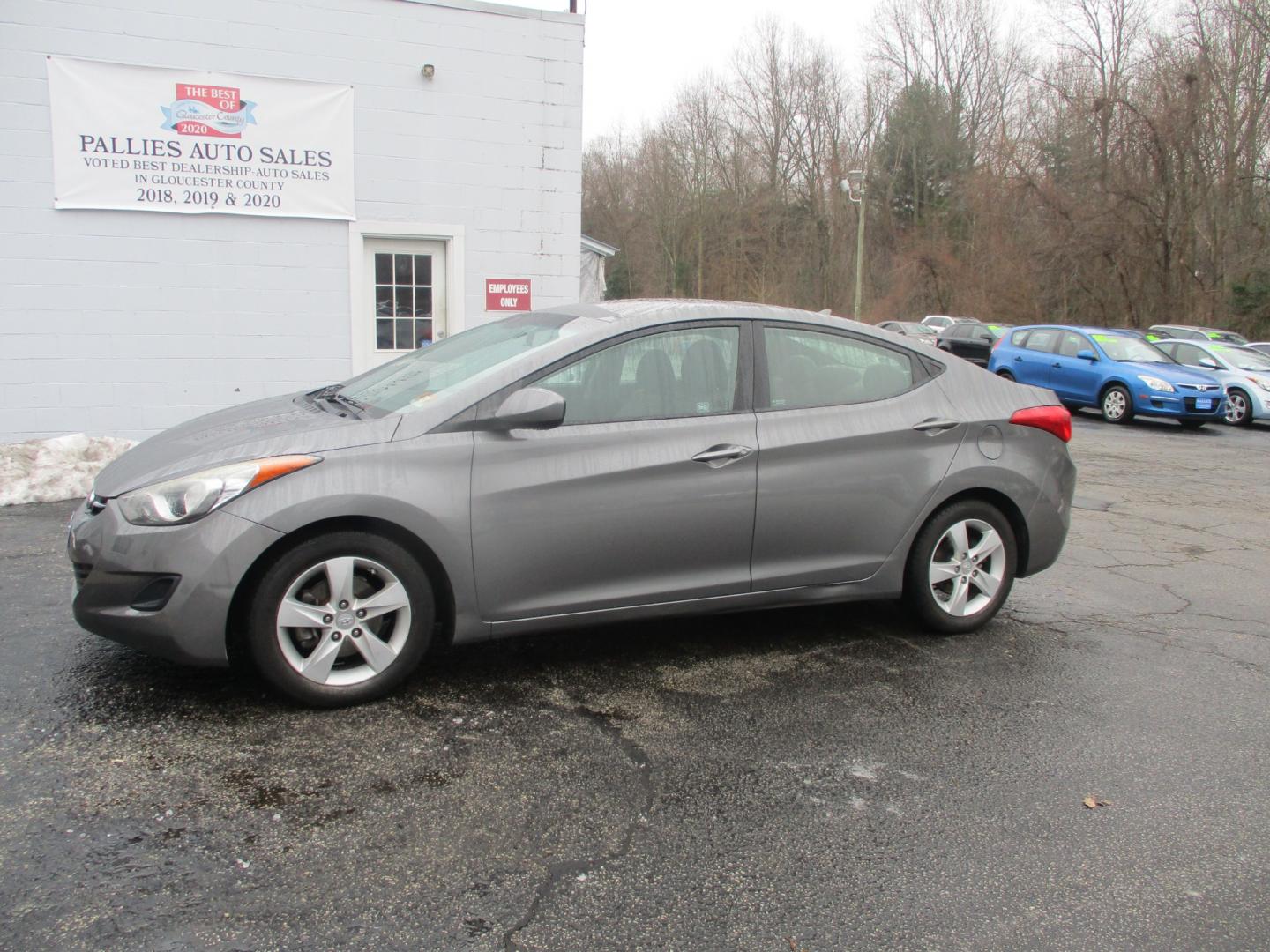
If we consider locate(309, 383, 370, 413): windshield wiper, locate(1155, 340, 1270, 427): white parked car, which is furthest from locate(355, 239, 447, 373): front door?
locate(1155, 340, 1270, 427): white parked car

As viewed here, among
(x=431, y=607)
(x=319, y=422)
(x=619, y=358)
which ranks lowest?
(x=431, y=607)

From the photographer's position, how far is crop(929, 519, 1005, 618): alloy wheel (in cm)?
467

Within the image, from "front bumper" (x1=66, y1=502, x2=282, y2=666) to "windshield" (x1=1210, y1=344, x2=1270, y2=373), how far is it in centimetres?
1851

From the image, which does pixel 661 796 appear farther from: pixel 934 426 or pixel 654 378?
pixel 934 426

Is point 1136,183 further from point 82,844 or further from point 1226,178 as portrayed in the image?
point 82,844

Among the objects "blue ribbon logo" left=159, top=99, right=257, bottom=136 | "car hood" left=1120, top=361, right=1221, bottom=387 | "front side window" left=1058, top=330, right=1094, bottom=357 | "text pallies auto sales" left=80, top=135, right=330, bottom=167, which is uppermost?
"blue ribbon logo" left=159, top=99, right=257, bottom=136

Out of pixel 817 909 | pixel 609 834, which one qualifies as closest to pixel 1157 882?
pixel 817 909

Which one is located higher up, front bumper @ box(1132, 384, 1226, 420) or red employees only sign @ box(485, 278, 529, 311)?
red employees only sign @ box(485, 278, 529, 311)

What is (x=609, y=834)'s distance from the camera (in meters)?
2.91

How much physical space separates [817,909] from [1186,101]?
35.5m

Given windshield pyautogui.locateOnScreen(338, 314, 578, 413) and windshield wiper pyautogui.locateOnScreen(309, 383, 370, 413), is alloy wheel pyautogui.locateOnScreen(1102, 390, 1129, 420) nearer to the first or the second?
windshield pyautogui.locateOnScreen(338, 314, 578, 413)

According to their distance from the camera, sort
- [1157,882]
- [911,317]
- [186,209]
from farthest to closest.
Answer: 1. [911,317]
2. [186,209]
3. [1157,882]

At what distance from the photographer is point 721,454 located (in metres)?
4.09

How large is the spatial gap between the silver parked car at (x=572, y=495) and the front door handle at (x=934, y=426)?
0.4 inches
